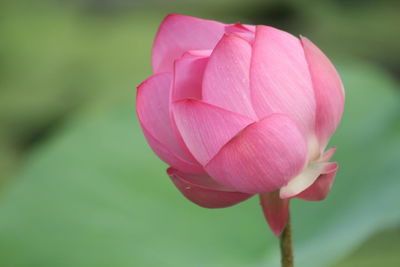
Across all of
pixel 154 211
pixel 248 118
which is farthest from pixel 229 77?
pixel 154 211

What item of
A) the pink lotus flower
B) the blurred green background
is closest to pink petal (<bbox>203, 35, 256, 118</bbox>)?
the pink lotus flower

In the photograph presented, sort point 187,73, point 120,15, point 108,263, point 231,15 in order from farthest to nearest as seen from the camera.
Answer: point 120,15 < point 231,15 < point 108,263 < point 187,73

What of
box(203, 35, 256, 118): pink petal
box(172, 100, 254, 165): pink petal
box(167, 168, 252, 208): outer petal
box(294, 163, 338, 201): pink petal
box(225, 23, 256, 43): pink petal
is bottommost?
box(294, 163, 338, 201): pink petal

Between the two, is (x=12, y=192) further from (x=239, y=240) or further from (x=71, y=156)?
(x=239, y=240)

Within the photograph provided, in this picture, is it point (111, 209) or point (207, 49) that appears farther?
point (111, 209)

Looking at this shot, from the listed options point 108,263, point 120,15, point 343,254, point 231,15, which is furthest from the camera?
point 120,15


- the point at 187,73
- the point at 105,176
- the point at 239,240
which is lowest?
the point at 239,240

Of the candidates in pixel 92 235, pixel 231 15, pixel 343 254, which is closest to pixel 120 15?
pixel 231 15

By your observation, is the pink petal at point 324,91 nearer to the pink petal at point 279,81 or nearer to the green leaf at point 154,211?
the pink petal at point 279,81

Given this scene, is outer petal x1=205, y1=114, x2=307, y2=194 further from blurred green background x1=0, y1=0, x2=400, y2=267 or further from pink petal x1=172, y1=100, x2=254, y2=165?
blurred green background x1=0, y1=0, x2=400, y2=267
